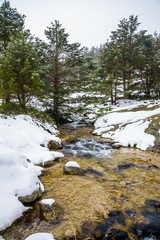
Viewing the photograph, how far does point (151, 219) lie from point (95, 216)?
4.30 feet

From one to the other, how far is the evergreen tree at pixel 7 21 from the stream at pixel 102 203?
16266 millimetres

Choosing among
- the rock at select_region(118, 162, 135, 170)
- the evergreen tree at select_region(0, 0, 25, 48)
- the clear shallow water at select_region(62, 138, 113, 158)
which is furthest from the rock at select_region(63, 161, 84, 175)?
the evergreen tree at select_region(0, 0, 25, 48)

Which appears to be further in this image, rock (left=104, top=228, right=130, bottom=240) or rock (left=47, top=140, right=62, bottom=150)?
rock (left=47, top=140, right=62, bottom=150)

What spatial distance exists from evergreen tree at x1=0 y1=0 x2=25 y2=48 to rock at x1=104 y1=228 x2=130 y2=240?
1841cm

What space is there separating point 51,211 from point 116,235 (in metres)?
1.53

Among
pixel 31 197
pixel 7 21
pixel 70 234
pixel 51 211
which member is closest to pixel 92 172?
pixel 51 211

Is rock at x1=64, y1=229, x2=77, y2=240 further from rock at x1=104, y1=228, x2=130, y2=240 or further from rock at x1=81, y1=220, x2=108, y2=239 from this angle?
rock at x1=104, y1=228, x2=130, y2=240

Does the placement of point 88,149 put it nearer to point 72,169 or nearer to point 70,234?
point 72,169

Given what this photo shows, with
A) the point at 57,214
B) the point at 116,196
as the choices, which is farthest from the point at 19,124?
the point at 116,196

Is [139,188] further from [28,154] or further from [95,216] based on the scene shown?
[28,154]

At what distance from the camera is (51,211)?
307 centimetres

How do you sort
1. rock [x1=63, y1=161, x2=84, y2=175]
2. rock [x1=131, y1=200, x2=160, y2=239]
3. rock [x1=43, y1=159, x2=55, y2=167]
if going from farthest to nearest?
rock [x1=43, y1=159, x2=55, y2=167]
rock [x1=63, y1=161, x2=84, y2=175]
rock [x1=131, y1=200, x2=160, y2=239]

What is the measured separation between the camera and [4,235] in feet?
8.08

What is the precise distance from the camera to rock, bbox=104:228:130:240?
2.57m
